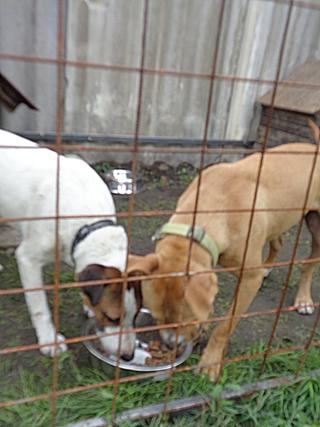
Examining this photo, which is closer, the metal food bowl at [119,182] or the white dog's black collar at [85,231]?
the white dog's black collar at [85,231]

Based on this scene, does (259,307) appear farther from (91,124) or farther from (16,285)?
(91,124)

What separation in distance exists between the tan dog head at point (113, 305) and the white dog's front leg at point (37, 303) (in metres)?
0.33

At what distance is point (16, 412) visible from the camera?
Result: 1.91 meters

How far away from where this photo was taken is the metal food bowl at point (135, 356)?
7.00 ft

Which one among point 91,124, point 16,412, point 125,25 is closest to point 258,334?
point 16,412

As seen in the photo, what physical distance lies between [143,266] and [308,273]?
1.54 meters

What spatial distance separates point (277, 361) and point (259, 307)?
0.69 meters

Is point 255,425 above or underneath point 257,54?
underneath

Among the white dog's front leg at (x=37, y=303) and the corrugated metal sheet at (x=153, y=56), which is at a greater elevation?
the corrugated metal sheet at (x=153, y=56)

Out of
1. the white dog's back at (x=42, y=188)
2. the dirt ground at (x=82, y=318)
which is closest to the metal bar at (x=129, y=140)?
the dirt ground at (x=82, y=318)

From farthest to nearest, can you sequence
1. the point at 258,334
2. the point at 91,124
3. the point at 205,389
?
1. the point at 91,124
2. the point at 258,334
3. the point at 205,389

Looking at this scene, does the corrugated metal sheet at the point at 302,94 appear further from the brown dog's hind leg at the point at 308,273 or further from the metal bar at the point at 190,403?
the metal bar at the point at 190,403

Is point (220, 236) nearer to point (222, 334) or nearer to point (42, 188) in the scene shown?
point (222, 334)

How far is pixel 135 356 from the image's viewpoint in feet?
7.41
